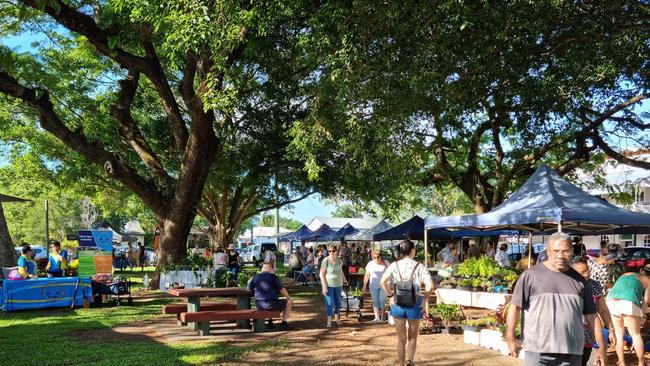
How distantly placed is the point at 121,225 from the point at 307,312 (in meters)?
65.0

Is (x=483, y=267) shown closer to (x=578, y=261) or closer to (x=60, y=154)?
(x=578, y=261)

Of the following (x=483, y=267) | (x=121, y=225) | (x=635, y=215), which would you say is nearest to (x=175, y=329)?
(x=483, y=267)

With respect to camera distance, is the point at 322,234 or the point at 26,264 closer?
the point at 26,264

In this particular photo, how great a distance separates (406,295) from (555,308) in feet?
9.19

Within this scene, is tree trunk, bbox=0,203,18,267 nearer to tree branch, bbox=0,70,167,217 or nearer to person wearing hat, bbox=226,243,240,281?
tree branch, bbox=0,70,167,217

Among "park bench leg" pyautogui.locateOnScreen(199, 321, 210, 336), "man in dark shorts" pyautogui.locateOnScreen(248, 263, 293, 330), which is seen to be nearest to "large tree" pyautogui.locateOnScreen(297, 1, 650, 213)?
"man in dark shorts" pyautogui.locateOnScreen(248, 263, 293, 330)

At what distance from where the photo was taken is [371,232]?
2748 cm

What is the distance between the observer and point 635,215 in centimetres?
1103

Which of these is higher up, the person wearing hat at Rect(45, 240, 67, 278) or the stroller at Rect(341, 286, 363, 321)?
the person wearing hat at Rect(45, 240, 67, 278)

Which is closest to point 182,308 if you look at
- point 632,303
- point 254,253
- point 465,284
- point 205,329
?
point 205,329

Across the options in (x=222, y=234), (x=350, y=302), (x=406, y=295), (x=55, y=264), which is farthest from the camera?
(x=222, y=234)

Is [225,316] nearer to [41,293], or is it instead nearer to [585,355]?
[41,293]

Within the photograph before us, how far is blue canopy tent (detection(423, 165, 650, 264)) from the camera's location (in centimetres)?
1048

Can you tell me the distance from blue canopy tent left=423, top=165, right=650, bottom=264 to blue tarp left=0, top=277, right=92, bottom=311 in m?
8.97
